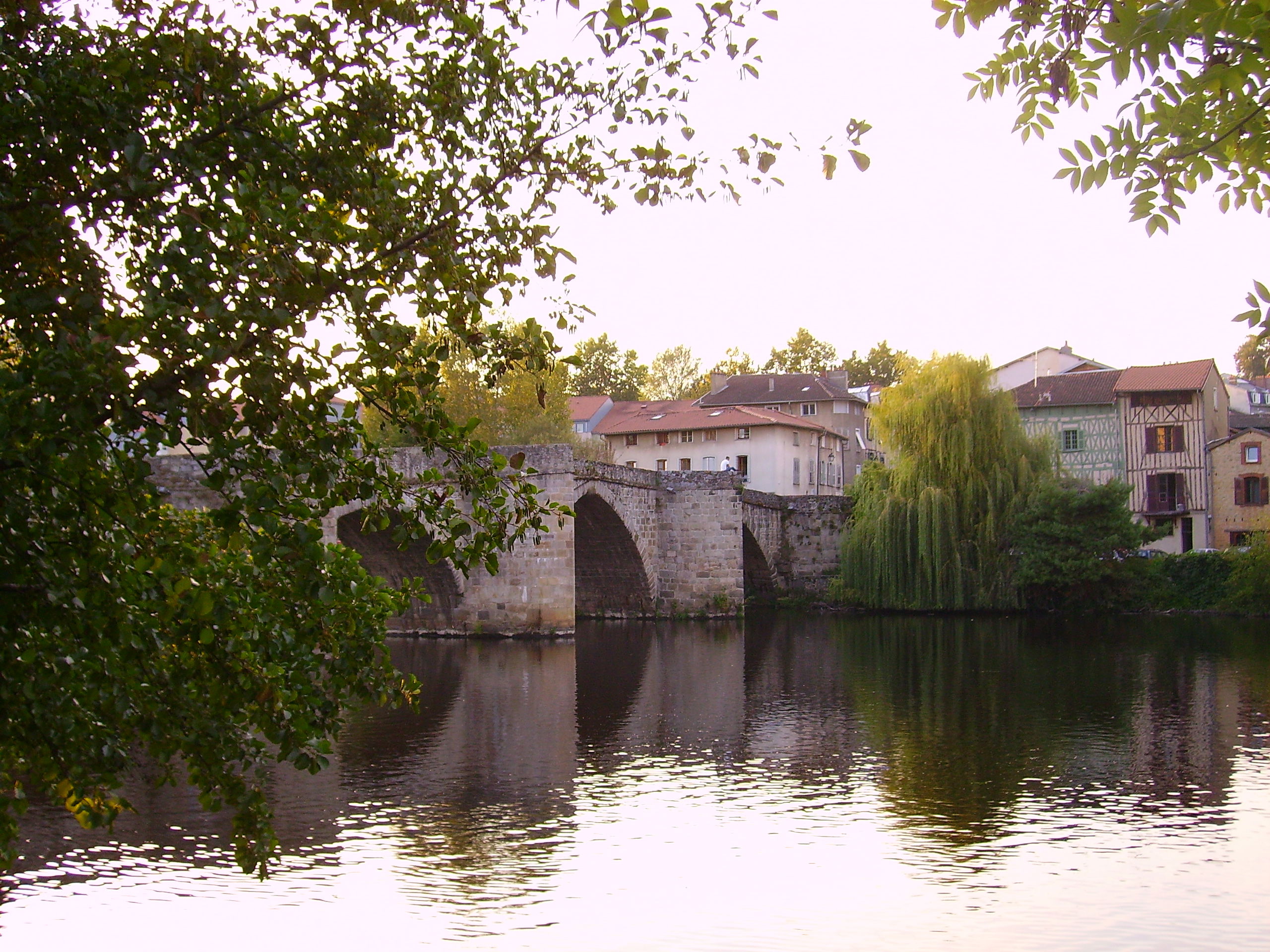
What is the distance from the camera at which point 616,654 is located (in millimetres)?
21078

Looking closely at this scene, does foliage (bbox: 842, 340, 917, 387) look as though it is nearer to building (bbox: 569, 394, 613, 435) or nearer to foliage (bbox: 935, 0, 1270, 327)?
building (bbox: 569, 394, 613, 435)

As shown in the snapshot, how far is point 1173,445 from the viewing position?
39.2 meters

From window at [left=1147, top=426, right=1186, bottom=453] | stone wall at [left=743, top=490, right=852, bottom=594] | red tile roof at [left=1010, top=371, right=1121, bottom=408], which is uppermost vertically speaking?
red tile roof at [left=1010, top=371, right=1121, bottom=408]

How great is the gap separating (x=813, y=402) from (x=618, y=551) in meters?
25.6

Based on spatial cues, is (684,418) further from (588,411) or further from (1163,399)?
(1163,399)

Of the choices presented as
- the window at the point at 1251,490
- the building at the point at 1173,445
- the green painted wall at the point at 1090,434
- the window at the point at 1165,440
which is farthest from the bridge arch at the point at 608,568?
the window at the point at 1251,490

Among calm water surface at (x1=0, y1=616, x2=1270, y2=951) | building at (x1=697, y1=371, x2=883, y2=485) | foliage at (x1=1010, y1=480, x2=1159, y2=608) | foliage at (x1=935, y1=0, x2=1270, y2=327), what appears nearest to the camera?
foliage at (x1=935, y1=0, x2=1270, y2=327)

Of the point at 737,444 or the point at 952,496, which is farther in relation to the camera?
the point at 737,444

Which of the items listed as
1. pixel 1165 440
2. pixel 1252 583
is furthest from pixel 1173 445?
pixel 1252 583

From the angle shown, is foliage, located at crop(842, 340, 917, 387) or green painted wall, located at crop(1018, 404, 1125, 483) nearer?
green painted wall, located at crop(1018, 404, 1125, 483)

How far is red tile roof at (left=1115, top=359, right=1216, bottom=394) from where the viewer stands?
128ft

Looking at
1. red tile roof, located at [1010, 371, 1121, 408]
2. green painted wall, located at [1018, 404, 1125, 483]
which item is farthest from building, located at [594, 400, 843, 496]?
green painted wall, located at [1018, 404, 1125, 483]

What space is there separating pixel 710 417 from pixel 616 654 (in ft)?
90.9

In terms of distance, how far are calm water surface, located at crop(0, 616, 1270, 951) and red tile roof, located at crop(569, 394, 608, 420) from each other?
126 feet
